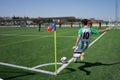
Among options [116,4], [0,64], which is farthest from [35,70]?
[116,4]

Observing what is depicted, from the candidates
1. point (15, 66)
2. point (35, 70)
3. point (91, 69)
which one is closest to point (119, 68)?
point (91, 69)

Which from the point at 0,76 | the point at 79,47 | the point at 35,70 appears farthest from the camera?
the point at 79,47

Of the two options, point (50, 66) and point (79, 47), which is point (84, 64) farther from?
point (50, 66)

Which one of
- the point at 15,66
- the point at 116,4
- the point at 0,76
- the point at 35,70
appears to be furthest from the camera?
the point at 116,4

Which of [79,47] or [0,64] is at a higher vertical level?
[79,47]

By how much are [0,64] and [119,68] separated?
14.9 ft

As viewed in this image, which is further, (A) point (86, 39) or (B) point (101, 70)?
(A) point (86, 39)

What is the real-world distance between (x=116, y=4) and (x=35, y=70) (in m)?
45.3

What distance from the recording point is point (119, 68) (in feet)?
28.3

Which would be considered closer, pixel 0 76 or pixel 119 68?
pixel 0 76

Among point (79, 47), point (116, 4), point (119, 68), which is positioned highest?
point (116, 4)

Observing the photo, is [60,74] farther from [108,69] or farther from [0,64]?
[0,64]

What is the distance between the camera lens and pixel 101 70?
8.25 m

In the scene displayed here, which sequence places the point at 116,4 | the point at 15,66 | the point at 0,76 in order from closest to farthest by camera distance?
the point at 0,76 < the point at 15,66 < the point at 116,4
